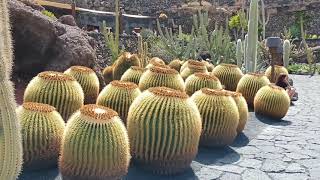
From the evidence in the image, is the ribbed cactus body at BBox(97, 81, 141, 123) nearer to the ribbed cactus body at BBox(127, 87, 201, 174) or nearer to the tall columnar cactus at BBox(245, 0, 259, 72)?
the ribbed cactus body at BBox(127, 87, 201, 174)

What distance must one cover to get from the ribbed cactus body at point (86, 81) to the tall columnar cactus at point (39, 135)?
4.99ft

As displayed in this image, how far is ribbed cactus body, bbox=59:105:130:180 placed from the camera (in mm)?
3385

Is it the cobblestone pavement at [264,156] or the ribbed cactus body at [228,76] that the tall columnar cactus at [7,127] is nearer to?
the cobblestone pavement at [264,156]

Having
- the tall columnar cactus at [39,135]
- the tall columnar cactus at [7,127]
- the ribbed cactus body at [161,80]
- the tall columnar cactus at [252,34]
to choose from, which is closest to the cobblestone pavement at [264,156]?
the tall columnar cactus at [39,135]

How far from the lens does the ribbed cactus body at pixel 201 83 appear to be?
582cm

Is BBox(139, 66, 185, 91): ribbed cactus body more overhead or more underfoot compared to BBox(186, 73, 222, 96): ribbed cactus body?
more overhead

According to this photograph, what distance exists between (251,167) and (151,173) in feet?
3.47

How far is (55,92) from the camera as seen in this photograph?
4418mm

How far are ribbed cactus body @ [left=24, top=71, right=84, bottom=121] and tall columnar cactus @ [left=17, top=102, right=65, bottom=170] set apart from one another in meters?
0.54

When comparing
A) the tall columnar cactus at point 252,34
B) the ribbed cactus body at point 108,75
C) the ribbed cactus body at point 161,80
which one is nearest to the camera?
the ribbed cactus body at point 161,80

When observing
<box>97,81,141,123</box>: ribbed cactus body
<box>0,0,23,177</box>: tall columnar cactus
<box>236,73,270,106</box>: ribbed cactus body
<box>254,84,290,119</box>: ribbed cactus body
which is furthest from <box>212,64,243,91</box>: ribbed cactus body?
<box>0,0,23,177</box>: tall columnar cactus

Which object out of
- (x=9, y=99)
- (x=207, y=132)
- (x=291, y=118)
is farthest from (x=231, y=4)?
(x=9, y=99)

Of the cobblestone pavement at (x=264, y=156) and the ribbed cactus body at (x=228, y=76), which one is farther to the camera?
the ribbed cactus body at (x=228, y=76)

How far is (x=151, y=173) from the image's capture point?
3.99 m
